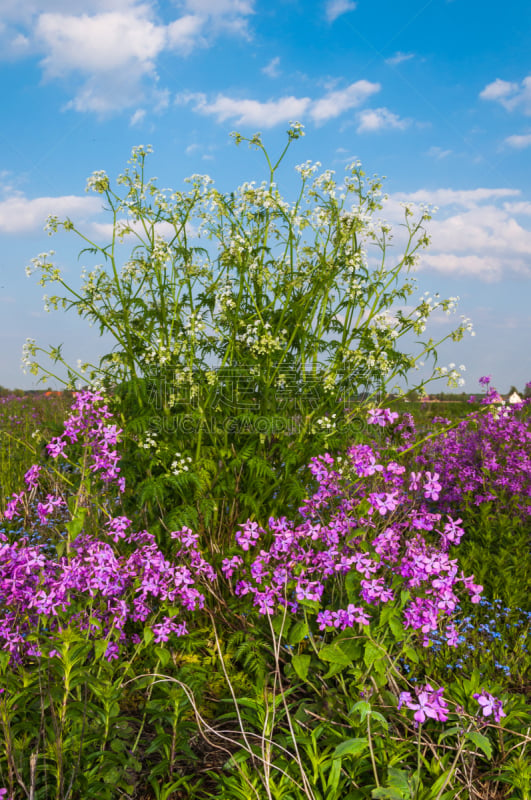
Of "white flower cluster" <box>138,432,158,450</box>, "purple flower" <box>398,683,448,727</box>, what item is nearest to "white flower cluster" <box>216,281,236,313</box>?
"white flower cluster" <box>138,432,158,450</box>

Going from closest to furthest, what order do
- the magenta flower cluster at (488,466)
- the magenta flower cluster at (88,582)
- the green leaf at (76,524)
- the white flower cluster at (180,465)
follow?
the green leaf at (76,524) → the magenta flower cluster at (88,582) → the white flower cluster at (180,465) → the magenta flower cluster at (488,466)

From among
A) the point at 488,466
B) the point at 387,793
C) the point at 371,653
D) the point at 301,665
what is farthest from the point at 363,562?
the point at 488,466

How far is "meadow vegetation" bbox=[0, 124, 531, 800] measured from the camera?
2.82m

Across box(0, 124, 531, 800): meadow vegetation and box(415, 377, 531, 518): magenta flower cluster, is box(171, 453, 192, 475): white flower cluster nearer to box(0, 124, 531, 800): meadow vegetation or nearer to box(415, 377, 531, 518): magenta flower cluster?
box(0, 124, 531, 800): meadow vegetation

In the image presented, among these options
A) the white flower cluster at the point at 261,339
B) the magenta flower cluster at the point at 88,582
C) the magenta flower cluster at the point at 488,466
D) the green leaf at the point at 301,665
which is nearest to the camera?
the green leaf at the point at 301,665

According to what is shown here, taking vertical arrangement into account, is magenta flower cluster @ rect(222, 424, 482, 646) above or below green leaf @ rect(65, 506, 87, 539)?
below

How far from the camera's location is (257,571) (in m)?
3.26

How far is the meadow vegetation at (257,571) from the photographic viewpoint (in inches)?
111

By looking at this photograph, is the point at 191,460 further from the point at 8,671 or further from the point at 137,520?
the point at 8,671

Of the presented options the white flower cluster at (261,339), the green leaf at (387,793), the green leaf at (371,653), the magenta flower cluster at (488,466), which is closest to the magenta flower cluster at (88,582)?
the green leaf at (371,653)

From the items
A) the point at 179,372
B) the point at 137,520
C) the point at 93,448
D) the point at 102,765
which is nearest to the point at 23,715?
the point at 102,765

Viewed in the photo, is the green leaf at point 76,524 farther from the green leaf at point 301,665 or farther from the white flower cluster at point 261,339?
the white flower cluster at point 261,339

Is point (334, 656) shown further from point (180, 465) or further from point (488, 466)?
point (488, 466)

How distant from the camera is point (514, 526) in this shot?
6164 millimetres
